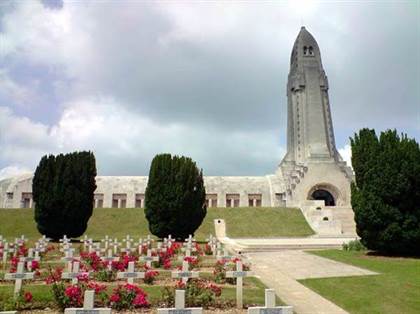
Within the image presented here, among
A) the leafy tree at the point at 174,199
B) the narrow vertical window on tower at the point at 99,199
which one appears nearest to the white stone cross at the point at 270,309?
the leafy tree at the point at 174,199

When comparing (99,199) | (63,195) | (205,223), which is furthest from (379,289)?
(99,199)

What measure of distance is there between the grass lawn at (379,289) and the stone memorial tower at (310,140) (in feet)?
141

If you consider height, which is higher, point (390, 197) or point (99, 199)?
point (99, 199)

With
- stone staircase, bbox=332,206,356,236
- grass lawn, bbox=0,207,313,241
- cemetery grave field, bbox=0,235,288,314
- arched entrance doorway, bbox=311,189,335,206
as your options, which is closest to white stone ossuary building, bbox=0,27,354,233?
arched entrance doorway, bbox=311,189,335,206

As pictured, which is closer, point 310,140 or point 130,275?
point 130,275

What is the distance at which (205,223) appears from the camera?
1640 inches

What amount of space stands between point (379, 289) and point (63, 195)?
24.1 metres

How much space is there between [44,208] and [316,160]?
45321 millimetres

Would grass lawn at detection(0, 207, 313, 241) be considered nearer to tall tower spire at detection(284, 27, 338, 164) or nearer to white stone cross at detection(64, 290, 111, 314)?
tall tower spire at detection(284, 27, 338, 164)

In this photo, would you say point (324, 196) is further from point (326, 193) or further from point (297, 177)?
point (297, 177)

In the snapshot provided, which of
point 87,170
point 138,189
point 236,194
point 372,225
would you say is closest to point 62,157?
point 87,170

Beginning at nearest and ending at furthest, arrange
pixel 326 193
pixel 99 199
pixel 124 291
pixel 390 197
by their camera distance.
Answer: pixel 124 291
pixel 390 197
pixel 326 193
pixel 99 199

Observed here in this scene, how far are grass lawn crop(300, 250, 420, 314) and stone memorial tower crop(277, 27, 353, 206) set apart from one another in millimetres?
43102

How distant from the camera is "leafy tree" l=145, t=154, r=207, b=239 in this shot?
2880cm
